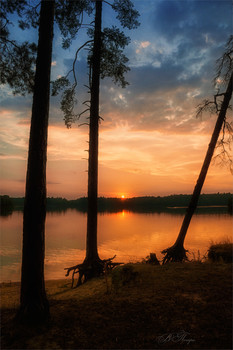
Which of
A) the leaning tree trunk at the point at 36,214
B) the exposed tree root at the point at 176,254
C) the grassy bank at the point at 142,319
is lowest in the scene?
the exposed tree root at the point at 176,254

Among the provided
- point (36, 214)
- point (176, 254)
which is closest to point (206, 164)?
point (176, 254)

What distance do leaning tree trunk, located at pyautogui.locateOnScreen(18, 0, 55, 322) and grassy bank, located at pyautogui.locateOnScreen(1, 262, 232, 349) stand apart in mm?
397

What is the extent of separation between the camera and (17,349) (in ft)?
13.9

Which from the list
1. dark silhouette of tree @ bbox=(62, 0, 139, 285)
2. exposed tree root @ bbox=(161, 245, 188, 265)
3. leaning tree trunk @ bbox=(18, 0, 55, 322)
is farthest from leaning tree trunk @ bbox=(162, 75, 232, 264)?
leaning tree trunk @ bbox=(18, 0, 55, 322)

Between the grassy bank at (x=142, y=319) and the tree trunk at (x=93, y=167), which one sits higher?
the tree trunk at (x=93, y=167)

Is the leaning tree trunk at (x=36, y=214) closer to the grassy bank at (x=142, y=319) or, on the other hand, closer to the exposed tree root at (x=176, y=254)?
the grassy bank at (x=142, y=319)

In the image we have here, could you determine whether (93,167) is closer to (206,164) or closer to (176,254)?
(206,164)

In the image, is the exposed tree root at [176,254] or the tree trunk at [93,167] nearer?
the tree trunk at [93,167]

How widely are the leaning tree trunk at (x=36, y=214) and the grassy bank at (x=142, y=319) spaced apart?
40cm
